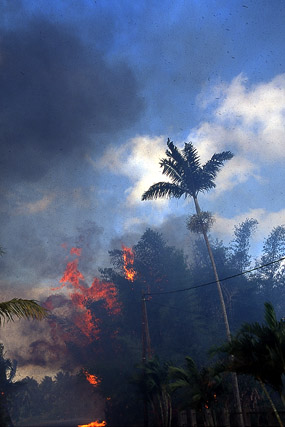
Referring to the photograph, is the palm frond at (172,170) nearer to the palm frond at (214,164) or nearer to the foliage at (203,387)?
the palm frond at (214,164)

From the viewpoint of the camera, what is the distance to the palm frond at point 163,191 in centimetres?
2869

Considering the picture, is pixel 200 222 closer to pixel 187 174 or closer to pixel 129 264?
pixel 187 174

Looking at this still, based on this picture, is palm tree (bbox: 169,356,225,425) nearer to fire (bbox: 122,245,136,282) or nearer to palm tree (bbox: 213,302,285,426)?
palm tree (bbox: 213,302,285,426)

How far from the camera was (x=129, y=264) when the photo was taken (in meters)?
47.2

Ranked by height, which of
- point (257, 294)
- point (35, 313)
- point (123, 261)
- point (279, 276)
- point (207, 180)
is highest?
point (123, 261)

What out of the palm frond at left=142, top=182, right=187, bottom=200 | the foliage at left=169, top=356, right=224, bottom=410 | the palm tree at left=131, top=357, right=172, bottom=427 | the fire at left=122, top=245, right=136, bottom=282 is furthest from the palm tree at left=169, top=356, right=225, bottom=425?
the fire at left=122, top=245, right=136, bottom=282

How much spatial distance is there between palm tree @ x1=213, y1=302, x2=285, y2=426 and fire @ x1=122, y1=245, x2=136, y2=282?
3384 centimetres

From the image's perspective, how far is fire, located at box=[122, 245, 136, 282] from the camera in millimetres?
45438

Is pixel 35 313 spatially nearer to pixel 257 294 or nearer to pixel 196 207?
pixel 196 207

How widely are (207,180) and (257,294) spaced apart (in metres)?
22.7

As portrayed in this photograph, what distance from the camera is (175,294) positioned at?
38156 mm

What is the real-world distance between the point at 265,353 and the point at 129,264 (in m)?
39.5

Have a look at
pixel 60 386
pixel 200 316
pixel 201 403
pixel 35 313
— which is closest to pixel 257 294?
pixel 200 316

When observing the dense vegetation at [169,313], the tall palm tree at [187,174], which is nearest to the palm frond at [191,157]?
the tall palm tree at [187,174]
